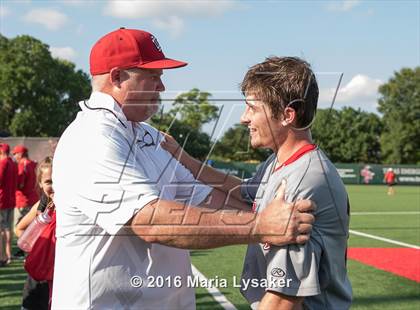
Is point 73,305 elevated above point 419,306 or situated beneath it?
elevated above

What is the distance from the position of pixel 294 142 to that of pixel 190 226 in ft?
1.87

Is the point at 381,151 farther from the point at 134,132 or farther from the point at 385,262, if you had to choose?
the point at 134,132

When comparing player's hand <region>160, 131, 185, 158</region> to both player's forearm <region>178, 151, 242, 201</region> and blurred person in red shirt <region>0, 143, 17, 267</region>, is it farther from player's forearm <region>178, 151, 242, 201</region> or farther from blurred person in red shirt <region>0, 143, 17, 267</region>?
blurred person in red shirt <region>0, 143, 17, 267</region>

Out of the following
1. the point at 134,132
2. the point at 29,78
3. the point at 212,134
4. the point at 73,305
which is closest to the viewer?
the point at 73,305

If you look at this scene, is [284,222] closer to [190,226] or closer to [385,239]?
[190,226]

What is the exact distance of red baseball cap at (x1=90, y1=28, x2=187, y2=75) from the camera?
263 centimetres

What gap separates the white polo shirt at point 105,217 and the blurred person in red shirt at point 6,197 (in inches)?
280

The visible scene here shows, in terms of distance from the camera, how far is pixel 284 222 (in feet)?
6.96

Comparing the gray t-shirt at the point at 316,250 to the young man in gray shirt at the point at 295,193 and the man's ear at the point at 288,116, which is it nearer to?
the young man in gray shirt at the point at 295,193

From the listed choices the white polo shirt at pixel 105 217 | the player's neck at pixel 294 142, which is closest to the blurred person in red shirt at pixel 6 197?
the white polo shirt at pixel 105 217

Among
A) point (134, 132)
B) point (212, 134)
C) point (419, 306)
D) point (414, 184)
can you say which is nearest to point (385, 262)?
point (419, 306)

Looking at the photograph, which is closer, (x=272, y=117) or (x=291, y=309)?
(x=291, y=309)

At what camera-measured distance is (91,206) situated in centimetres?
235

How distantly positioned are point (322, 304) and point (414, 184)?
175ft
